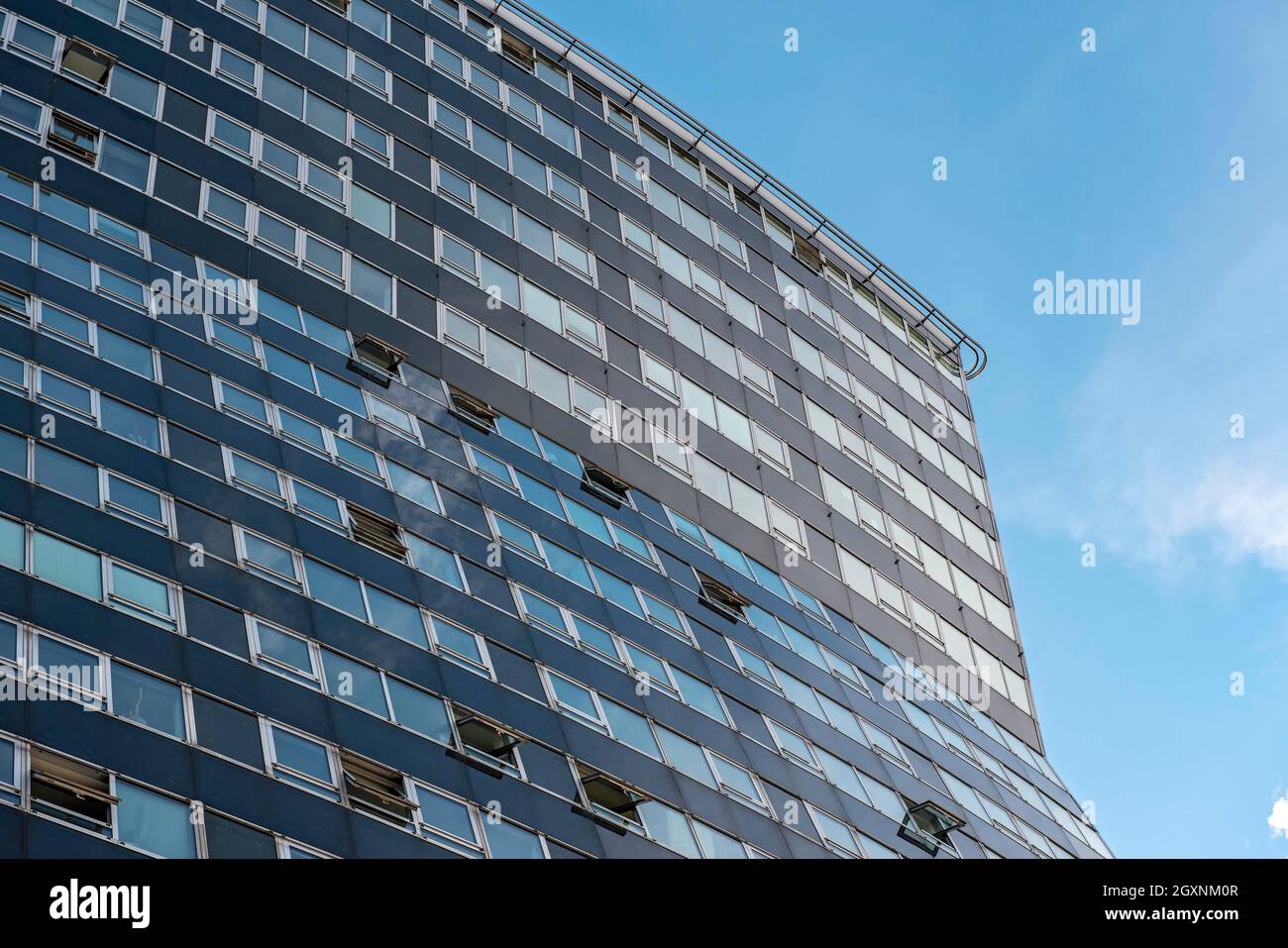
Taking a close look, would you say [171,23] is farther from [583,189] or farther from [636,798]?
[636,798]

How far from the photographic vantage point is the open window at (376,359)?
141ft

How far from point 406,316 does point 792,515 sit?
15513mm

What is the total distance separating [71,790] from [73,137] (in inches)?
898

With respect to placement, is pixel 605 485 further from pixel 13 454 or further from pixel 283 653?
pixel 13 454

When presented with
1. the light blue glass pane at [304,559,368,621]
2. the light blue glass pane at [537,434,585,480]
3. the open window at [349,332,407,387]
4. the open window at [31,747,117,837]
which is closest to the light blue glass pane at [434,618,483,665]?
the light blue glass pane at [304,559,368,621]

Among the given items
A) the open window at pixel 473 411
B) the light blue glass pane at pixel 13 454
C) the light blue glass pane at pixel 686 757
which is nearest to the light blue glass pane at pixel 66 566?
the light blue glass pane at pixel 13 454

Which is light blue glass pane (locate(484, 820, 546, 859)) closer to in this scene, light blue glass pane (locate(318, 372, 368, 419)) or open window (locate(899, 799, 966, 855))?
light blue glass pane (locate(318, 372, 368, 419))

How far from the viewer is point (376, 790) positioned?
29266mm

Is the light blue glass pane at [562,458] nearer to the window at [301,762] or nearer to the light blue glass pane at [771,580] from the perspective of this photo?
the light blue glass pane at [771,580]

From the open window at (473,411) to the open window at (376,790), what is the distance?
1638 centimetres

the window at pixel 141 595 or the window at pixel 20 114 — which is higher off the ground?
the window at pixel 20 114

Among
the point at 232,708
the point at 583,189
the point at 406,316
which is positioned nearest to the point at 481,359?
the point at 406,316

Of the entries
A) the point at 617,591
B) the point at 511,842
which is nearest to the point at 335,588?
the point at 511,842

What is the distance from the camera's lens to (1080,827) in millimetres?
53719
